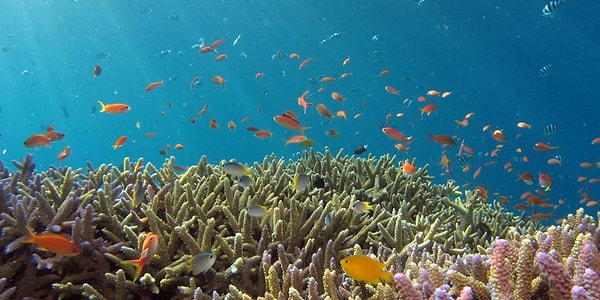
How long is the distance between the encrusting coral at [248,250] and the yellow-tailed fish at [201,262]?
0.11 metres

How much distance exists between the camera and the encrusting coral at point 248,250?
2.14 meters

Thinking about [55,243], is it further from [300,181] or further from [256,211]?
[300,181]

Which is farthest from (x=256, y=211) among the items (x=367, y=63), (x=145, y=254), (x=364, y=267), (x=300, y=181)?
(x=367, y=63)

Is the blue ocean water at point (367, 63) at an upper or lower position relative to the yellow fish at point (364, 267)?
upper

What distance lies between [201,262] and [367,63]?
189ft

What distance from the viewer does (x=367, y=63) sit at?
190 feet

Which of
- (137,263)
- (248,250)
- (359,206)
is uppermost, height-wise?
(359,206)

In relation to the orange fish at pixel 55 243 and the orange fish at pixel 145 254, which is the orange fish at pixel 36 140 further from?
the orange fish at pixel 145 254

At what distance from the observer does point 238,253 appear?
3.32 meters

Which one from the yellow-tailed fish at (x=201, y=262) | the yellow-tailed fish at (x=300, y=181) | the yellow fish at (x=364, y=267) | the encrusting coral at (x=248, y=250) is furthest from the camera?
the yellow-tailed fish at (x=300, y=181)

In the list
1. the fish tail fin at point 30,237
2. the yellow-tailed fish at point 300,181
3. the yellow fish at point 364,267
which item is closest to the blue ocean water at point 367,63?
the yellow-tailed fish at point 300,181

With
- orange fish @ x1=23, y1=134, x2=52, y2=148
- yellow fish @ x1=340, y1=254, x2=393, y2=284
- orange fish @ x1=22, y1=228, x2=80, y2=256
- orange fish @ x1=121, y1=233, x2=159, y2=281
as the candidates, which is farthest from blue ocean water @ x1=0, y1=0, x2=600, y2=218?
yellow fish @ x1=340, y1=254, x2=393, y2=284

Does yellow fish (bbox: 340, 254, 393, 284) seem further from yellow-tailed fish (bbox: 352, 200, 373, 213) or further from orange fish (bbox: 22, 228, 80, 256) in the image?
orange fish (bbox: 22, 228, 80, 256)

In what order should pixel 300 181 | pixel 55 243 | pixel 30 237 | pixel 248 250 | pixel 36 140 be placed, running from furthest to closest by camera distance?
pixel 36 140 → pixel 300 181 → pixel 248 250 → pixel 30 237 → pixel 55 243
